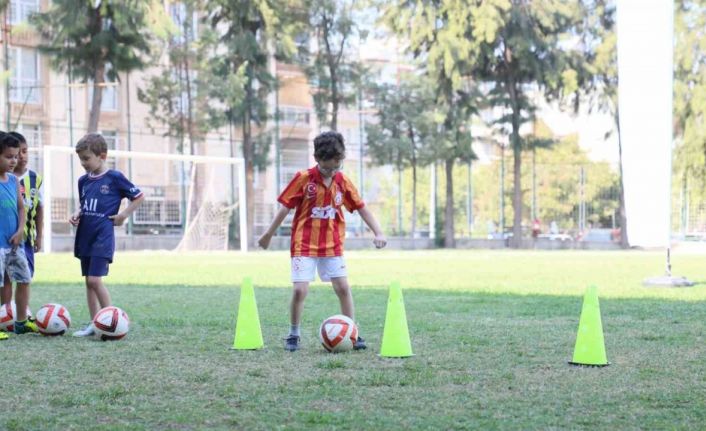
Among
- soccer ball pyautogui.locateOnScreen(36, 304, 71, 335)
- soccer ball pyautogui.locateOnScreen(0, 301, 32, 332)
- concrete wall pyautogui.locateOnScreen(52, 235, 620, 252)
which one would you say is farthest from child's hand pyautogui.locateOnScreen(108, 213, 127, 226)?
concrete wall pyautogui.locateOnScreen(52, 235, 620, 252)

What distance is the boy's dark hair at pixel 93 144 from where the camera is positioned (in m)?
8.05

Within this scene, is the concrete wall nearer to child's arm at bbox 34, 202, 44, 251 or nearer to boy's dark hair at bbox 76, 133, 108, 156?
child's arm at bbox 34, 202, 44, 251

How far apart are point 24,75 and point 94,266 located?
34.1 meters

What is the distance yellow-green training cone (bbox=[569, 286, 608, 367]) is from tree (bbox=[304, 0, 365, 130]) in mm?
35980

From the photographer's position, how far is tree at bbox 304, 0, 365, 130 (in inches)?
1670

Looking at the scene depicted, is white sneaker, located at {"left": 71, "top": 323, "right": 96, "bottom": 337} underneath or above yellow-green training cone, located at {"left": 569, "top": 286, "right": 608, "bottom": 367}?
underneath

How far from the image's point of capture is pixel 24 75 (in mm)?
39969

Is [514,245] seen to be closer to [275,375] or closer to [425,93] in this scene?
[425,93]

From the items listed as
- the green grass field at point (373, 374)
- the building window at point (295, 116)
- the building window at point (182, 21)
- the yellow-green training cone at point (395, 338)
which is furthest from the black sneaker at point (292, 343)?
the building window at point (295, 116)

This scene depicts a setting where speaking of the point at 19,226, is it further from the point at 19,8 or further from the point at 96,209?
the point at 19,8

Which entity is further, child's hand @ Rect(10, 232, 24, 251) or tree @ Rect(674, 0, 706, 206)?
tree @ Rect(674, 0, 706, 206)

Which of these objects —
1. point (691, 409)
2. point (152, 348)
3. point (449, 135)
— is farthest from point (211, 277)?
point (449, 135)

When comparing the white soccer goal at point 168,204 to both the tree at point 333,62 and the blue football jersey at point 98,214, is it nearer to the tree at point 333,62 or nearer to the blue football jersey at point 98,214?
the tree at point 333,62

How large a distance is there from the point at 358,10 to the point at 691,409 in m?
39.5
